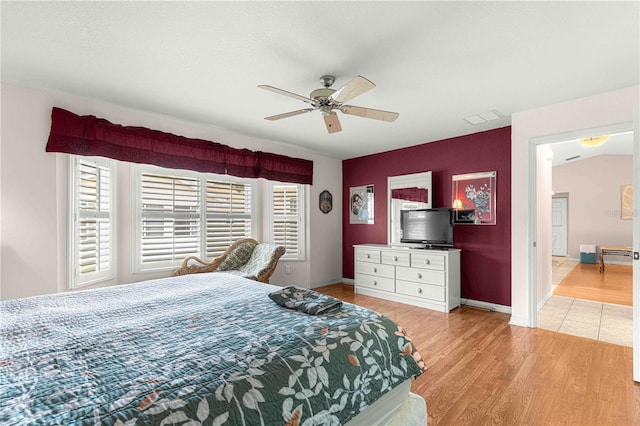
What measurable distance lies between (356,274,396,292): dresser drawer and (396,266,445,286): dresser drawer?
18 cm

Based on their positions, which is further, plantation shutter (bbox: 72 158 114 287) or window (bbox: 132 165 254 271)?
window (bbox: 132 165 254 271)

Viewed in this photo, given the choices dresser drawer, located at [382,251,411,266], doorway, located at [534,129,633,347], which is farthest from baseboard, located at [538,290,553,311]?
dresser drawer, located at [382,251,411,266]

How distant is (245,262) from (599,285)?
19.7 ft

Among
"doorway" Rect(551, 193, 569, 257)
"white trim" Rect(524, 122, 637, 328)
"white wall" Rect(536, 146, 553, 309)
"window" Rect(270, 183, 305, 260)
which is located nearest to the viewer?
"white trim" Rect(524, 122, 637, 328)

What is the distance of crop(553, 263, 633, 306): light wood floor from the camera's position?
4.47m

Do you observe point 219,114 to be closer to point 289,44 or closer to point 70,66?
point 70,66

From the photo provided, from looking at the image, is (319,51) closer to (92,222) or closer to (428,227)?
(92,222)

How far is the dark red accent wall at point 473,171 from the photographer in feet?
12.9

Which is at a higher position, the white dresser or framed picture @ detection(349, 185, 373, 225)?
framed picture @ detection(349, 185, 373, 225)

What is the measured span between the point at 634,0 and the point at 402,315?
3.34 meters

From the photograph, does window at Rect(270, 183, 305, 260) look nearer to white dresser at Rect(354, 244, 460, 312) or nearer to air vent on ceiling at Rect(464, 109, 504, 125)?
white dresser at Rect(354, 244, 460, 312)

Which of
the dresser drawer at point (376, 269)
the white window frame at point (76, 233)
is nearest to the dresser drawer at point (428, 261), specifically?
the dresser drawer at point (376, 269)

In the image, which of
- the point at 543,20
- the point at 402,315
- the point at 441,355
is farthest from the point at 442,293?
the point at 543,20

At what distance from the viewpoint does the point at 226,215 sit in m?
4.32
